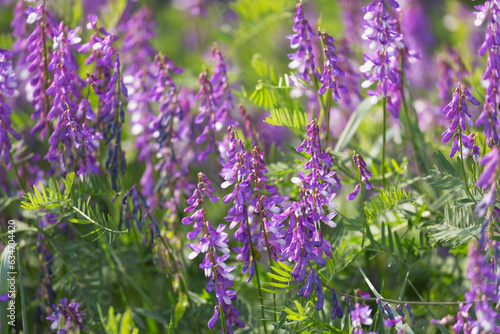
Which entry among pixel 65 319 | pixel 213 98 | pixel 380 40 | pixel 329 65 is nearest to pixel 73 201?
pixel 65 319

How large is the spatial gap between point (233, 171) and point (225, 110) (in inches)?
26.8

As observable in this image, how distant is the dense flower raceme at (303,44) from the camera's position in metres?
1.87

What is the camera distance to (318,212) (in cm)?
154

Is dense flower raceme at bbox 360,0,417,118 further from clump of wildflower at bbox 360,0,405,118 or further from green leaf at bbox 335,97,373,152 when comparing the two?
green leaf at bbox 335,97,373,152

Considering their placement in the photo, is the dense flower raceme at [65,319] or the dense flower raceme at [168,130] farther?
the dense flower raceme at [168,130]

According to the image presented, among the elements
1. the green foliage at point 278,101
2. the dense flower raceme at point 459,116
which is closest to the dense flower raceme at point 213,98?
the green foliage at point 278,101

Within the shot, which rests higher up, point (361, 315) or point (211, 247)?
point (211, 247)

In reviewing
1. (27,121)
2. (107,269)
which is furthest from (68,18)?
(107,269)

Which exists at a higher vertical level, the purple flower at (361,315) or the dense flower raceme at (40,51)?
the dense flower raceme at (40,51)

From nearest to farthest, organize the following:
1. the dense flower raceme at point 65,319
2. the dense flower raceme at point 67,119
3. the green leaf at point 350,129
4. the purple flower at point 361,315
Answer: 1. the purple flower at point 361,315
2. the dense flower raceme at point 65,319
3. the dense flower raceme at point 67,119
4. the green leaf at point 350,129

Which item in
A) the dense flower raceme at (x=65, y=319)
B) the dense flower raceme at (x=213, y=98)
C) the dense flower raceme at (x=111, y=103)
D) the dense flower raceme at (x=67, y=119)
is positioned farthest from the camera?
the dense flower raceme at (x=213, y=98)

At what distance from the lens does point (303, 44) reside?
6.31 ft

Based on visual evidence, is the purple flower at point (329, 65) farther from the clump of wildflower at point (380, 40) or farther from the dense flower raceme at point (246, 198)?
the dense flower raceme at point (246, 198)

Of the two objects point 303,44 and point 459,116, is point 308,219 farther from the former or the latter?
point 303,44
